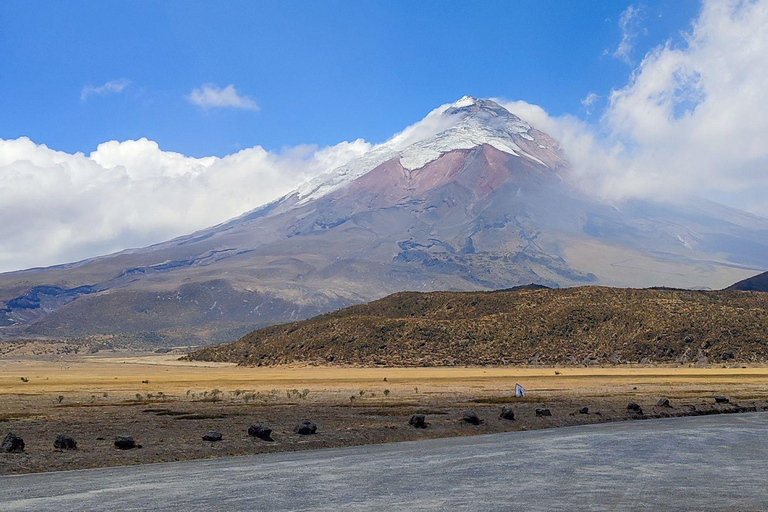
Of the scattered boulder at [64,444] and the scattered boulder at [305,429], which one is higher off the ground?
the scattered boulder at [64,444]

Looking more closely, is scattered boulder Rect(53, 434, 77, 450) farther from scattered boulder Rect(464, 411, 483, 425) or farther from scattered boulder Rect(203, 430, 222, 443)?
scattered boulder Rect(464, 411, 483, 425)

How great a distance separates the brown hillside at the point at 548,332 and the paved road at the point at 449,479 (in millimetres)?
75004

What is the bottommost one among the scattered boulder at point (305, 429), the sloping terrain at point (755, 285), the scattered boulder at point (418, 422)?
the scattered boulder at point (418, 422)

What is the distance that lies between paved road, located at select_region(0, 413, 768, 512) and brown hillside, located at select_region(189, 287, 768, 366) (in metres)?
75.0

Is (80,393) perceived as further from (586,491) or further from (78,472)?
(586,491)

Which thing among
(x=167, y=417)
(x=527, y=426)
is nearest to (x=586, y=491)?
(x=527, y=426)

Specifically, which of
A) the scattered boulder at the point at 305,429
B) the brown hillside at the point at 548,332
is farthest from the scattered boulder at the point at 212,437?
the brown hillside at the point at 548,332

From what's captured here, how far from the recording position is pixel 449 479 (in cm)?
2033

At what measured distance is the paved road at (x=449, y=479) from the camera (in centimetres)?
1700

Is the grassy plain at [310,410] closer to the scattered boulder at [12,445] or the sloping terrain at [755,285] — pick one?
the scattered boulder at [12,445]

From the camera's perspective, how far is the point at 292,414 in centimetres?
3972

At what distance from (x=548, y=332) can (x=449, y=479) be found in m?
91.7

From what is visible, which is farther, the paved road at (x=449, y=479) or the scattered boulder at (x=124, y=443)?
the scattered boulder at (x=124, y=443)

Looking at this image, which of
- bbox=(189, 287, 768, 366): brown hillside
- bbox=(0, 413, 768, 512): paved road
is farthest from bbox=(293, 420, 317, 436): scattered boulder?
bbox=(189, 287, 768, 366): brown hillside
